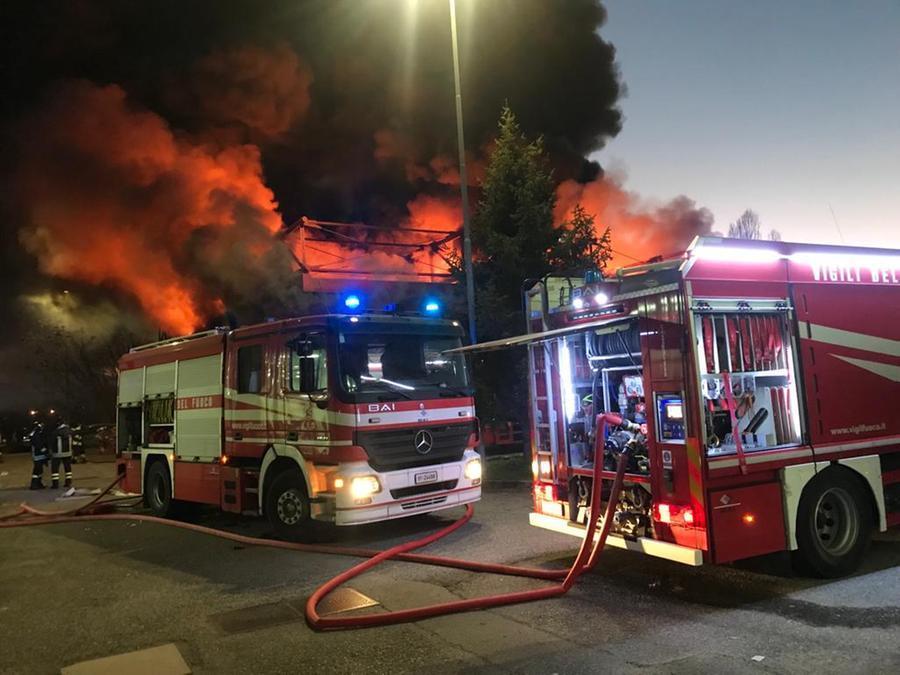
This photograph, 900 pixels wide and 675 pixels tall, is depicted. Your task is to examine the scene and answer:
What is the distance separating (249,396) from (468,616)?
4.70 m

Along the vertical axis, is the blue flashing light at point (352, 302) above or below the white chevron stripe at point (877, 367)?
above

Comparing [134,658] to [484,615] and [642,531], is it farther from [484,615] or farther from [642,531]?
[642,531]

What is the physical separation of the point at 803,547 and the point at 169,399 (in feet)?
28.2

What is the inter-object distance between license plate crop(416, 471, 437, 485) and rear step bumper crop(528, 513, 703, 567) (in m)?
1.86

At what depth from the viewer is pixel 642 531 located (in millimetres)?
5328

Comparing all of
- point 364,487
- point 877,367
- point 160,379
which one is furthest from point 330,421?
point 877,367

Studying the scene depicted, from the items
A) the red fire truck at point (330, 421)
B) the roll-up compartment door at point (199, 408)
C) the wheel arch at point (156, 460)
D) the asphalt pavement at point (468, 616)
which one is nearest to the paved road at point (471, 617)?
the asphalt pavement at point (468, 616)

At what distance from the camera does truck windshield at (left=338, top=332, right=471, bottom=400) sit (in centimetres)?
743

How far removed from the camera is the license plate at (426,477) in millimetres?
7566

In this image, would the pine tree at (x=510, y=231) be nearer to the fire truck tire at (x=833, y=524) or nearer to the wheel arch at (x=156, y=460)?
the wheel arch at (x=156, y=460)

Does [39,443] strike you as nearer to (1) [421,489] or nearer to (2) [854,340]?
(1) [421,489]

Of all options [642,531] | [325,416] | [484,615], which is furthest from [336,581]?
[642,531]

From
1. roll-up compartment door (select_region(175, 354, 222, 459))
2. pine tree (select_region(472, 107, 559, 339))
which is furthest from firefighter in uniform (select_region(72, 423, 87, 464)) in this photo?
pine tree (select_region(472, 107, 559, 339))

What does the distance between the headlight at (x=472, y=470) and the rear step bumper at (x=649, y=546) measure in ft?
6.68
